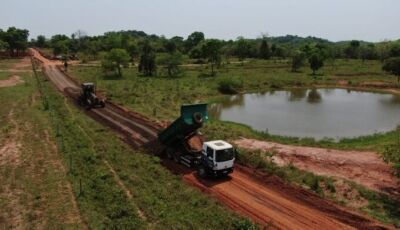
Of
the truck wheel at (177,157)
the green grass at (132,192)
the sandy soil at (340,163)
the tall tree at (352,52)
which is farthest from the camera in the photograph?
the tall tree at (352,52)

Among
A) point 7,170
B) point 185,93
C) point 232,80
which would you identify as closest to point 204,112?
point 7,170

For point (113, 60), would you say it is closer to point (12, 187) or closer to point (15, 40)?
point (12, 187)

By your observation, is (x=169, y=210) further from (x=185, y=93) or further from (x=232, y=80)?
(x=232, y=80)

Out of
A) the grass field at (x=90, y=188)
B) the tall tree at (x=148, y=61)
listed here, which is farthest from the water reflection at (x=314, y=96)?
the grass field at (x=90, y=188)

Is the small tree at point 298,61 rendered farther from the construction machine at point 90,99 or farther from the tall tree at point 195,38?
the tall tree at point 195,38

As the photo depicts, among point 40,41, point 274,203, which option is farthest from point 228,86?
point 40,41
